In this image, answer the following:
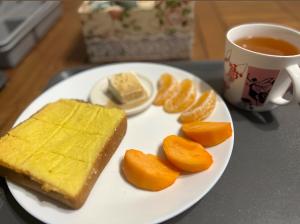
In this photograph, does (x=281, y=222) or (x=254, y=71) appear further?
(x=254, y=71)

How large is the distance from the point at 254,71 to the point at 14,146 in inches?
29.0

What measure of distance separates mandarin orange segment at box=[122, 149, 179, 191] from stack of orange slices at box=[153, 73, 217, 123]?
0.21 metres

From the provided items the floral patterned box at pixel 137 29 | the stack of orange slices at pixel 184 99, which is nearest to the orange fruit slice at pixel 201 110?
the stack of orange slices at pixel 184 99

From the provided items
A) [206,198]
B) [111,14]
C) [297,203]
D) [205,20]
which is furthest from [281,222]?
[205,20]

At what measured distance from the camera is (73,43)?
1.47m

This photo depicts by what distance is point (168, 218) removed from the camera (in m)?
0.62

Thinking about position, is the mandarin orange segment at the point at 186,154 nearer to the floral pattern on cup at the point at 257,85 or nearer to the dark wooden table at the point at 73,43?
the floral pattern on cup at the point at 257,85

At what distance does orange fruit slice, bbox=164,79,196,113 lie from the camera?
3.11ft

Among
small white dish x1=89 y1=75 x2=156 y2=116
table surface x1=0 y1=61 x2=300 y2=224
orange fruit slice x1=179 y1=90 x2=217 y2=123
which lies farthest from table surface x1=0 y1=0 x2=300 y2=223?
small white dish x1=89 y1=75 x2=156 y2=116

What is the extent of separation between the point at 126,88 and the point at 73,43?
26.5 inches

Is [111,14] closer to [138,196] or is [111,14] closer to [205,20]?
[205,20]

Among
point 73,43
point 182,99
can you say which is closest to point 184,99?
point 182,99

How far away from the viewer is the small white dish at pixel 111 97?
95cm

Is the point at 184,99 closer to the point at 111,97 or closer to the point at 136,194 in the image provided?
the point at 111,97
